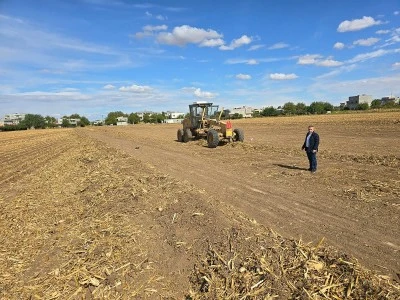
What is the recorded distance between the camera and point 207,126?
2117 centimetres

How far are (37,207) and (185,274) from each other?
5356mm


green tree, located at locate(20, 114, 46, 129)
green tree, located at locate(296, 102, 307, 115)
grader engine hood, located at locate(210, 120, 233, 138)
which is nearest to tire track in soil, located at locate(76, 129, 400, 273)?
grader engine hood, located at locate(210, 120, 233, 138)

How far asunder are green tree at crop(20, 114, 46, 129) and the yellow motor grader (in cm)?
12010

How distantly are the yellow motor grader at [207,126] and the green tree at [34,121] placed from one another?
394 ft

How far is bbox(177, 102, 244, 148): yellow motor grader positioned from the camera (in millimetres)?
18688

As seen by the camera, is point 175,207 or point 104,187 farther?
point 104,187

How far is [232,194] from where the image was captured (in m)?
8.38

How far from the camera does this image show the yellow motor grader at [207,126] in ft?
61.3

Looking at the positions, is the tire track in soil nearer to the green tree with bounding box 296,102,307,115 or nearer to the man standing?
the man standing

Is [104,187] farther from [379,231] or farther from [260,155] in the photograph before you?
[260,155]

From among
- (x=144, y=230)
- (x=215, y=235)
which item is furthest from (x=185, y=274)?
(x=144, y=230)

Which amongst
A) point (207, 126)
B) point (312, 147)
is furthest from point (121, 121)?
point (312, 147)

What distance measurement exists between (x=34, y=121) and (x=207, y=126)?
125 meters

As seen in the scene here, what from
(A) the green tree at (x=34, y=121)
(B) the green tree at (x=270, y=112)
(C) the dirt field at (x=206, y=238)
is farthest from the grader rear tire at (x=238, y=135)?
(A) the green tree at (x=34, y=121)
